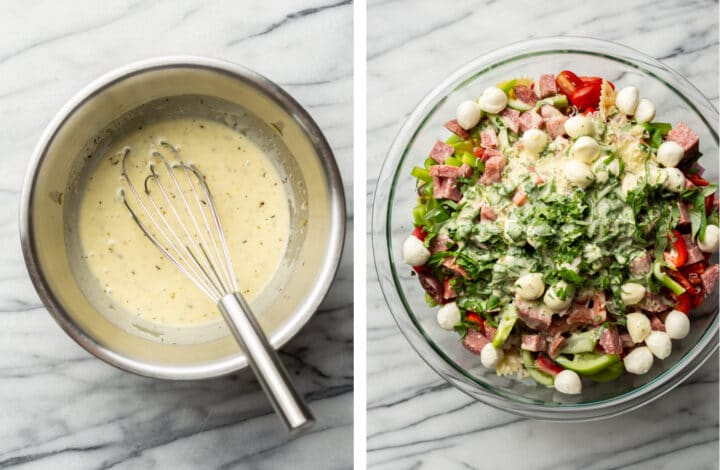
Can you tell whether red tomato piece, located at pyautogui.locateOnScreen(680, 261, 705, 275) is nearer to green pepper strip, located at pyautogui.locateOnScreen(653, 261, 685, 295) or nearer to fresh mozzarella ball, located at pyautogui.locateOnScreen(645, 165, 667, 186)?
green pepper strip, located at pyautogui.locateOnScreen(653, 261, 685, 295)

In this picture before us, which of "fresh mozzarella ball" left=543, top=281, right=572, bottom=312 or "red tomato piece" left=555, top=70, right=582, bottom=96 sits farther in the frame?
"red tomato piece" left=555, top=70, right=582, bottom=96

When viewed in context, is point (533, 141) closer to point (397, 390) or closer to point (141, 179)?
point (397, 390)

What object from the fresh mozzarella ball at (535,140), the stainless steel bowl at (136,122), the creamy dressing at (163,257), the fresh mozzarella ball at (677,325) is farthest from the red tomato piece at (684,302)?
the creamy dressing at (163,257)

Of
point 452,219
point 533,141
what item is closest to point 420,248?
point 452,219

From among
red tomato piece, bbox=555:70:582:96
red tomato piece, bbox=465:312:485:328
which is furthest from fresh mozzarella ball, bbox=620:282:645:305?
red tomato piece, bbox=555:70:582:96

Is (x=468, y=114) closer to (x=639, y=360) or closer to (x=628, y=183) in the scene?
(x=628, y=183)
